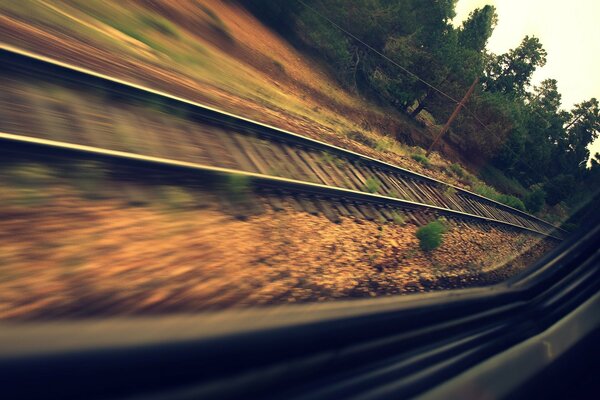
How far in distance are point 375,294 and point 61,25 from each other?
6.86 meters

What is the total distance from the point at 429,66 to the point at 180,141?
743 inches

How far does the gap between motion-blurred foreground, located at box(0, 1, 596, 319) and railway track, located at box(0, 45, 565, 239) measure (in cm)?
2

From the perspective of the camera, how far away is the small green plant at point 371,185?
7.09 meters

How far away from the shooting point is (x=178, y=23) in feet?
34.5

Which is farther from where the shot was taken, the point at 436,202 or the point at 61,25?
Result: the point at 436,202

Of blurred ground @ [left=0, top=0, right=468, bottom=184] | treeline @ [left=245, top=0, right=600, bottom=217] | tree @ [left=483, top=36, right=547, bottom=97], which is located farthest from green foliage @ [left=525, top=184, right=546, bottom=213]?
tree @ [left=483, top=36, right=547, bottom=97]

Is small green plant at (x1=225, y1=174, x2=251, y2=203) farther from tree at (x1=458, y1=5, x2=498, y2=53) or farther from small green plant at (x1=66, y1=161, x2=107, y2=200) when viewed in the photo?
tree at (x1=458, y1=5, x2=498, y2=53)

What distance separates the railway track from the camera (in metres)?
3.92

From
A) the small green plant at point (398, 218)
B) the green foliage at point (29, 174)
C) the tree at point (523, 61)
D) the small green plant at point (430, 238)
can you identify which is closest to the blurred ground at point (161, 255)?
the green foliage at point (29, 174)

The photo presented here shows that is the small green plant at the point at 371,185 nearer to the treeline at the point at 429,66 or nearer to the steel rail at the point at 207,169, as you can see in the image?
the steel rail at the point at 207,169

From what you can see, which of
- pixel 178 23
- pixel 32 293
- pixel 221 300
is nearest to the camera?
pixel 32 293

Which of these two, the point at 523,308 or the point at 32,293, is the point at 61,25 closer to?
the point at 32,293

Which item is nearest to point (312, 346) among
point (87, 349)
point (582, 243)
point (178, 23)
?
point (87, 349)

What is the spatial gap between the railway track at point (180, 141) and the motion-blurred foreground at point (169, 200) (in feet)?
0.08
